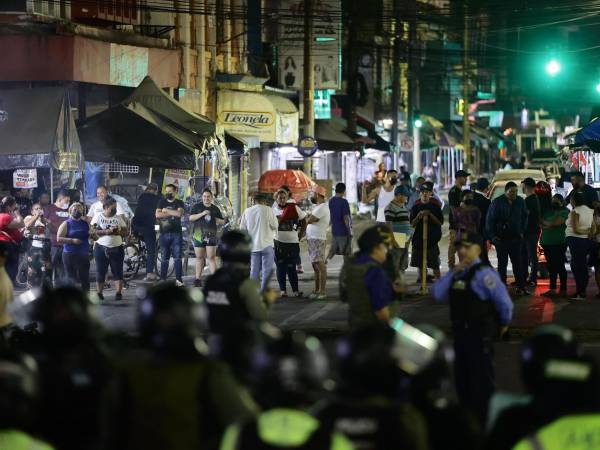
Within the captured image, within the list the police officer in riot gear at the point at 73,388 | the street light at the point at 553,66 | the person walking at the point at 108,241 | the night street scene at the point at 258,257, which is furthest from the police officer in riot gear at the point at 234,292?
the street light at the point at 553,66

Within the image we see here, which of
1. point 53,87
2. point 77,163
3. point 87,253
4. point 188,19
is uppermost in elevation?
point 188,19

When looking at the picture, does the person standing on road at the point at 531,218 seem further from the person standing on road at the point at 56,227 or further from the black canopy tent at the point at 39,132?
the black canopy tent at the point at 39,132

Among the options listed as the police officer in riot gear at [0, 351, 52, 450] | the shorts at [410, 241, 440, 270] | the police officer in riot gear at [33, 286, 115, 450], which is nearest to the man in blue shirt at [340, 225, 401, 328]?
the police officer in riot gear at [33, 286, 115, 450]

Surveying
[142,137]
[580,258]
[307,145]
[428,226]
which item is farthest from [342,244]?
[307,145]

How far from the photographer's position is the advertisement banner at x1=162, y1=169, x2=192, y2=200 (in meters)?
24.5

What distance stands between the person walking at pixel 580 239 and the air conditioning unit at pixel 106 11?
11193mm

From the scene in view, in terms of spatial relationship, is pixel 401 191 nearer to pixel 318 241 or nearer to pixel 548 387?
pixel 318 241

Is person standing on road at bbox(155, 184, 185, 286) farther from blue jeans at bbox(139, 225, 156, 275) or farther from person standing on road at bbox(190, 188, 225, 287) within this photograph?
blue jeans at bbox(139, 225, 156, 275)

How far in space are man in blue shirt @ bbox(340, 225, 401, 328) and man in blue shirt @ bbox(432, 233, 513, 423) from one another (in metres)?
0.48

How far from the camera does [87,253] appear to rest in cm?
1828

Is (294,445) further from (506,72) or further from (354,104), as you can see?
(506,72)

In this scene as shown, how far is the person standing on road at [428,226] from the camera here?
20.4 m

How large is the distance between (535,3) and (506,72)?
3392cm

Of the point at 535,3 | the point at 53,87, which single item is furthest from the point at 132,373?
the point at 535,3
